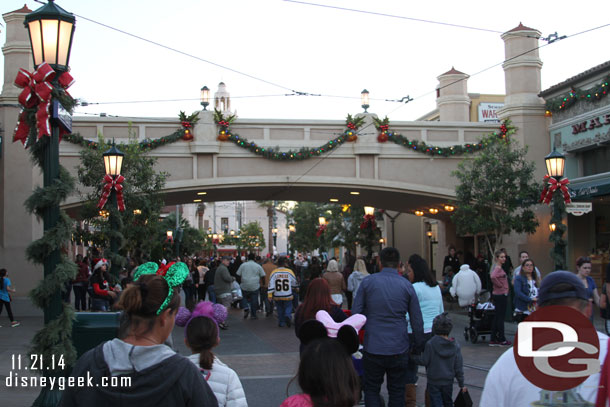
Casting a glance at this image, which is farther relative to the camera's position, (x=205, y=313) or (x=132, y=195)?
(x=132, y=195)

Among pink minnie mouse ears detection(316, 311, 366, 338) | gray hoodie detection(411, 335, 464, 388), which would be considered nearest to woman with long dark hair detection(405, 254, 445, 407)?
gray hoodie detection(411, 335, 464, 388)

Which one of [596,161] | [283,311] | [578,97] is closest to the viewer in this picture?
[283,311]

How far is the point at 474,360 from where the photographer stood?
441 inches

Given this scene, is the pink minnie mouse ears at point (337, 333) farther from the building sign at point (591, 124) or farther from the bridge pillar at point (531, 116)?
the bridge pillar at point (531, 116)

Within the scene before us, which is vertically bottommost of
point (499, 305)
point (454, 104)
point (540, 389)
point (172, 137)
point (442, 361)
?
point (499, 305)

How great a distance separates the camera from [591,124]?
2091 centimetres

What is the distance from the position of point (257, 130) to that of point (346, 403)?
831 inches

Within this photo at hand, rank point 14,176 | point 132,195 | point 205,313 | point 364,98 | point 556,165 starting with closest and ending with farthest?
1. point 205,313
2. point 556,165
3. point 132,195
4. point 14,176
5. point 364,98

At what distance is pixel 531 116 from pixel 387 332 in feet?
65.5

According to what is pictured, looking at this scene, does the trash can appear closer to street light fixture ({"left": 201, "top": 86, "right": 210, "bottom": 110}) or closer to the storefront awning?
the storefront awning

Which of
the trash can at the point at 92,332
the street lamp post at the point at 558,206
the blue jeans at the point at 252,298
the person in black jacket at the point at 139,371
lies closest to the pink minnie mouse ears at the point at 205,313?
the person in black jacket at the point at 139,371

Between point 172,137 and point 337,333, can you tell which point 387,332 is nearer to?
point 337,333

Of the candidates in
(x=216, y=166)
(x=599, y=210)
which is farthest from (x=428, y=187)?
(x=216, y=166)

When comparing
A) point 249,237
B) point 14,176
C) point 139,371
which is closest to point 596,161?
point 14,176
